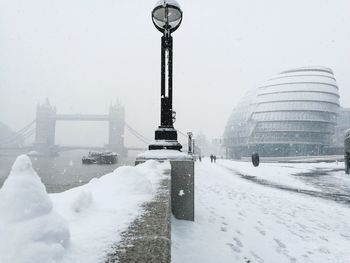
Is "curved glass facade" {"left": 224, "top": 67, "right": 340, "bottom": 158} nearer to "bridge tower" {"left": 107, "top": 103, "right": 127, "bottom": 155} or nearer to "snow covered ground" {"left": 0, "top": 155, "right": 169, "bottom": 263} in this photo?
"bridge tower" {"left": 107, "top": 103, "right": 127, "bottom": 155}

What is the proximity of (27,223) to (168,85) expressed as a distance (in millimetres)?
5728

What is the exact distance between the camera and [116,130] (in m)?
147

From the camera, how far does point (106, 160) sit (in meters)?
73.6

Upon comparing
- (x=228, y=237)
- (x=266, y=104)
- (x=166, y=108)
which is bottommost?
(x=228, y=237)

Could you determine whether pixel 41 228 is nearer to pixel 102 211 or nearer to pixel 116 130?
pixel 102 211

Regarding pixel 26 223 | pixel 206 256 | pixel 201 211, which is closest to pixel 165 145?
pixel 201 211

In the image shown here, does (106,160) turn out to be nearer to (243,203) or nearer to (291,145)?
(291,145)

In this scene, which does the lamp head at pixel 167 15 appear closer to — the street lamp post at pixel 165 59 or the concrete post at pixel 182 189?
the street lamp post at pixel 165 59

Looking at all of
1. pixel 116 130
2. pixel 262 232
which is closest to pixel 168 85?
pixel 262 232

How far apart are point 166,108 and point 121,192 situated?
3.77 metres

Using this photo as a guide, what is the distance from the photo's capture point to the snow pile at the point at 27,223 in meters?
1.27

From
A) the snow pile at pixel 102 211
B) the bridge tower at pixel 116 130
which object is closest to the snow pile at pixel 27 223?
the snow pile at pixel 102 211

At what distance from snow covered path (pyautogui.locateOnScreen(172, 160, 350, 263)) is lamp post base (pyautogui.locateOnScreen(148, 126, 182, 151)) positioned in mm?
1375

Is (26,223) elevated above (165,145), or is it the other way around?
(165,145)
